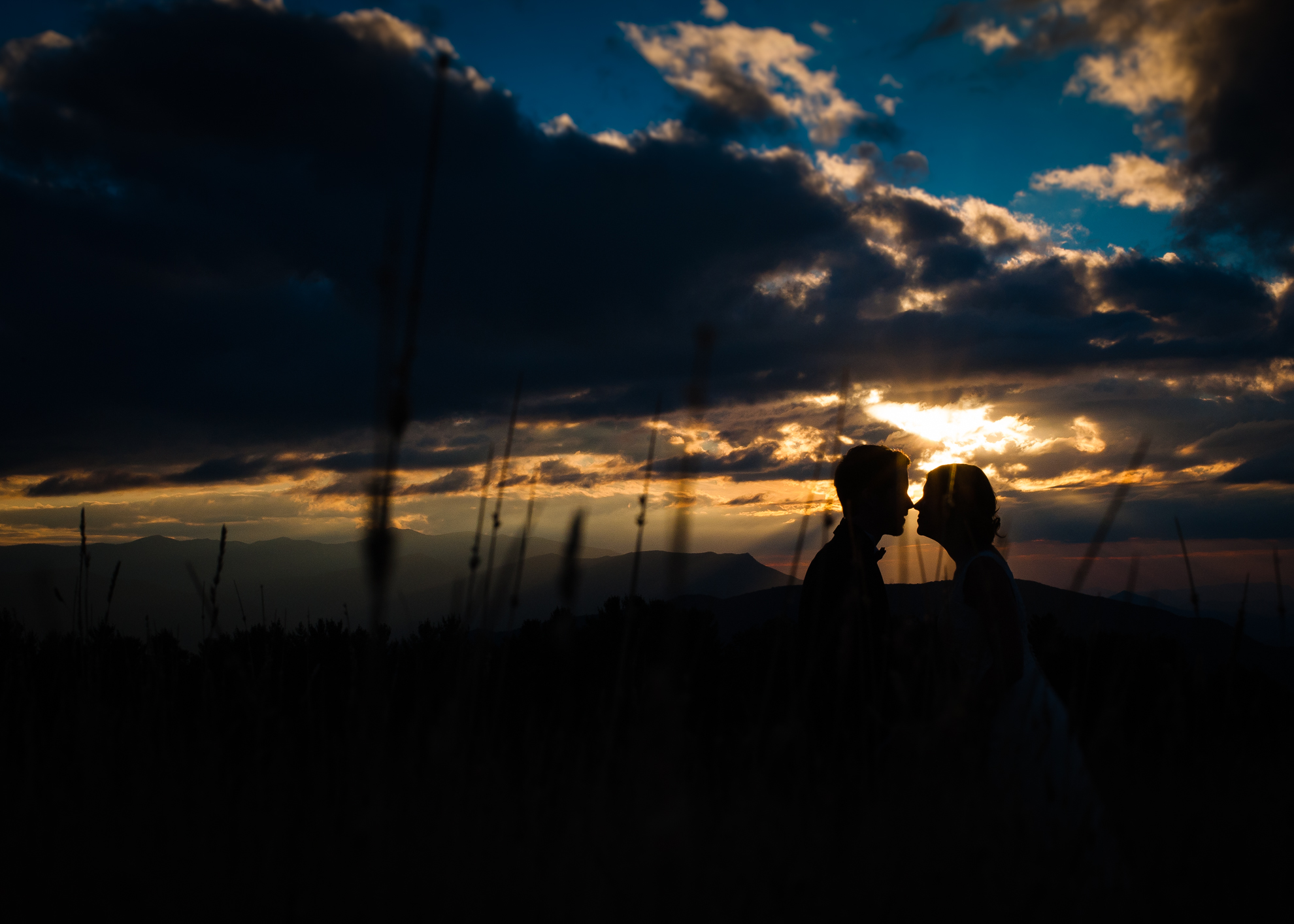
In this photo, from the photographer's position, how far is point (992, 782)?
74.6 inches

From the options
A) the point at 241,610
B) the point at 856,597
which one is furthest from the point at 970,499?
the point at 241,610

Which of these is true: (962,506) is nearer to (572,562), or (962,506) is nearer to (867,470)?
(867,470)

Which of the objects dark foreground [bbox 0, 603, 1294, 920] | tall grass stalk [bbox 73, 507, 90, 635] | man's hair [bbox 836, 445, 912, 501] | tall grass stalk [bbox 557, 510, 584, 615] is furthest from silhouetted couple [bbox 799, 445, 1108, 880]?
tall grass stalk [bbox 73, 507, 90, 635]

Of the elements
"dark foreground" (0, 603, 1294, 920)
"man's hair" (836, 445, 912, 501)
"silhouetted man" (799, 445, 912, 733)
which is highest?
"man's hair" (836, 445, 912, 501)

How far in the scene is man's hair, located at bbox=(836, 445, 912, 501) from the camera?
363cm

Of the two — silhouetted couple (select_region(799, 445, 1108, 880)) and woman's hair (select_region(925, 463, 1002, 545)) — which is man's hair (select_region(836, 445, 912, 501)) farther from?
woman's hair (select_region(925, 463, 1002, 545))

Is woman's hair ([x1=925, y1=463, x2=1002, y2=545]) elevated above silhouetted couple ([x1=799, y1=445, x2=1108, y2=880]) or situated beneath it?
elevated above

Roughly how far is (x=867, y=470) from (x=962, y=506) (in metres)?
0.66

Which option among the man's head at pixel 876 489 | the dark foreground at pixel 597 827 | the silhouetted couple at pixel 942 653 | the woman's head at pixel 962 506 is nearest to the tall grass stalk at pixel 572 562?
the dark foreground at pixel 597 827

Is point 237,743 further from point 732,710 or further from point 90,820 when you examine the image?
point 732,710

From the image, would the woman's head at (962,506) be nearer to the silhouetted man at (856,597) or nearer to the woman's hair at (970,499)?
the woman's hair at (970,499)

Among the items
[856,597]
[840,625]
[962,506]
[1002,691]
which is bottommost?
[1002,691]

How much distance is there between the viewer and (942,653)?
10.3 feet

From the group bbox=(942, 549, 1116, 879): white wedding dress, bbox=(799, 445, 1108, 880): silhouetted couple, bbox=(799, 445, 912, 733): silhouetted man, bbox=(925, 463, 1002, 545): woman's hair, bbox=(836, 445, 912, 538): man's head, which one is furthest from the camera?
bbox=(836, 445, 912, 538): man's head
